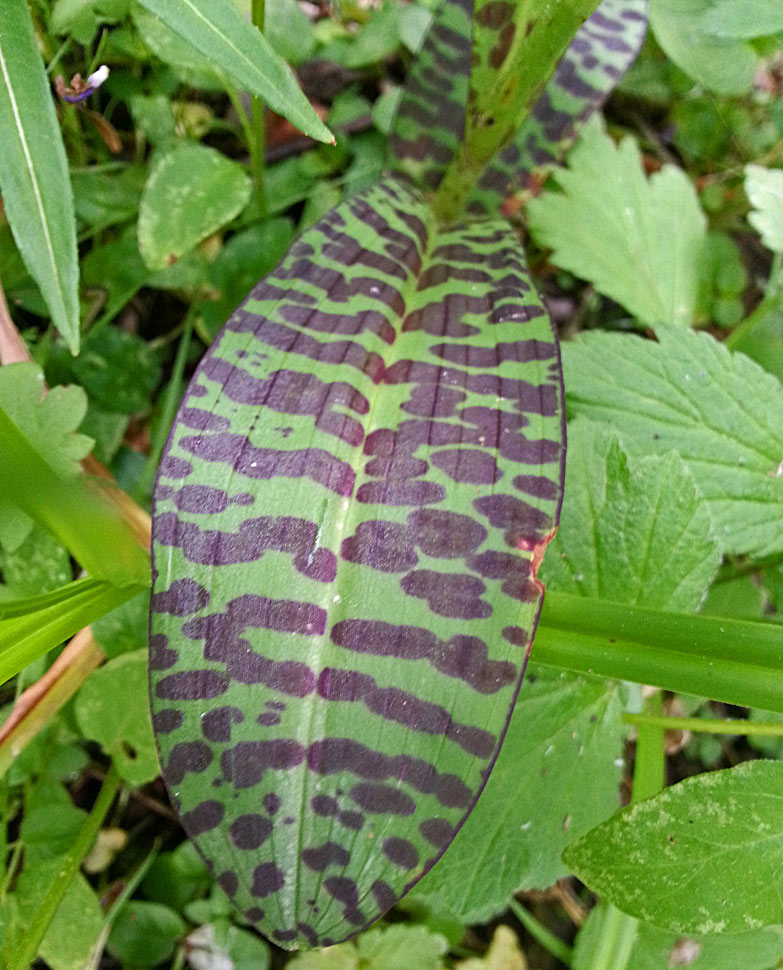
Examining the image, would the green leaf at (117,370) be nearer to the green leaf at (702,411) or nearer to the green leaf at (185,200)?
the green leaf at (185,200)

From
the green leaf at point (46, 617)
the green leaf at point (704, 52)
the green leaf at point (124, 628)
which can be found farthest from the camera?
the green leaf at point (704, 52)

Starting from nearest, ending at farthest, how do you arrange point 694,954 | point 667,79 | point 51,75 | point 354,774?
point 354,774
point 694,954
point 51,75
point 667,79

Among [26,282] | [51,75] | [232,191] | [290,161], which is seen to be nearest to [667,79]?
[290,161]

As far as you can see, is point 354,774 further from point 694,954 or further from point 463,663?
point 694,954

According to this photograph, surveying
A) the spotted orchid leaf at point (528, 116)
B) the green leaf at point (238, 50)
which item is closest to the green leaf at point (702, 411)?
the spotted orchid leaf at point (528, 116)

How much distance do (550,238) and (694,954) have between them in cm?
88

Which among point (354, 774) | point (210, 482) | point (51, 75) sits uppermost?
point (51, 75)

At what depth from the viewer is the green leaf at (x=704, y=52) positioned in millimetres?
872

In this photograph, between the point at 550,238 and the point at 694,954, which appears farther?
the point at 550,238

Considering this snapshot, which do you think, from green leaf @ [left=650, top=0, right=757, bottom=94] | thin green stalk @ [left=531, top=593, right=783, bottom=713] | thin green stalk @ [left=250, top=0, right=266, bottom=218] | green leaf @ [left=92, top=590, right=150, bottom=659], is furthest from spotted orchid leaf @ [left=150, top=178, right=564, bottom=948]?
green leaf @ [left=650, top=0, right=757, bottom=94]

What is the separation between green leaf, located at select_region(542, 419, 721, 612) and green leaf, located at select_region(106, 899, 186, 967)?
62 centimetres

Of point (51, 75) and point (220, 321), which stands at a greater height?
point (51, 75)

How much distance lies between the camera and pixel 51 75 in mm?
916

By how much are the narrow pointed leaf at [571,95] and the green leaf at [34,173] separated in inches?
21.1
